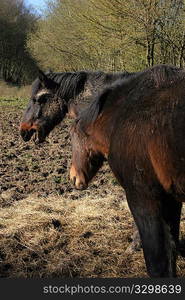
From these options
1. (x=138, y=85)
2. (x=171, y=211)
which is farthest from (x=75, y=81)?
(x=171, y=211)

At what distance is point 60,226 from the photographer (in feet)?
18.5

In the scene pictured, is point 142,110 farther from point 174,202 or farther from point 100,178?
point 100,178

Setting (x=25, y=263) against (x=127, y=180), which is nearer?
(x=127, y=180)

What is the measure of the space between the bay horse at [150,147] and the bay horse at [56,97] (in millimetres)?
2200

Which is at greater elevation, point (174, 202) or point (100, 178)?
point (174, 202)

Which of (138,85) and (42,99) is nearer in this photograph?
(138,85)

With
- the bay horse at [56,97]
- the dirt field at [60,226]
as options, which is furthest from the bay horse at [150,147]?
the bay horse at [56,97]

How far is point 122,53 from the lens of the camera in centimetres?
1738

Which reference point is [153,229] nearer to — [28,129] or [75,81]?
[75,81]

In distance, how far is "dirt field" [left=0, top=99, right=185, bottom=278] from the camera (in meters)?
4.52

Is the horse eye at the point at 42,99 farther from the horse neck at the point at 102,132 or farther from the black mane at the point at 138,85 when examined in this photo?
the horse neck at the point at 102,132

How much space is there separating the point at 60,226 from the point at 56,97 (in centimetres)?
187

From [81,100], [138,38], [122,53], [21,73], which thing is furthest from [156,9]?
[21,73]

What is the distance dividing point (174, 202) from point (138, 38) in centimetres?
1330
